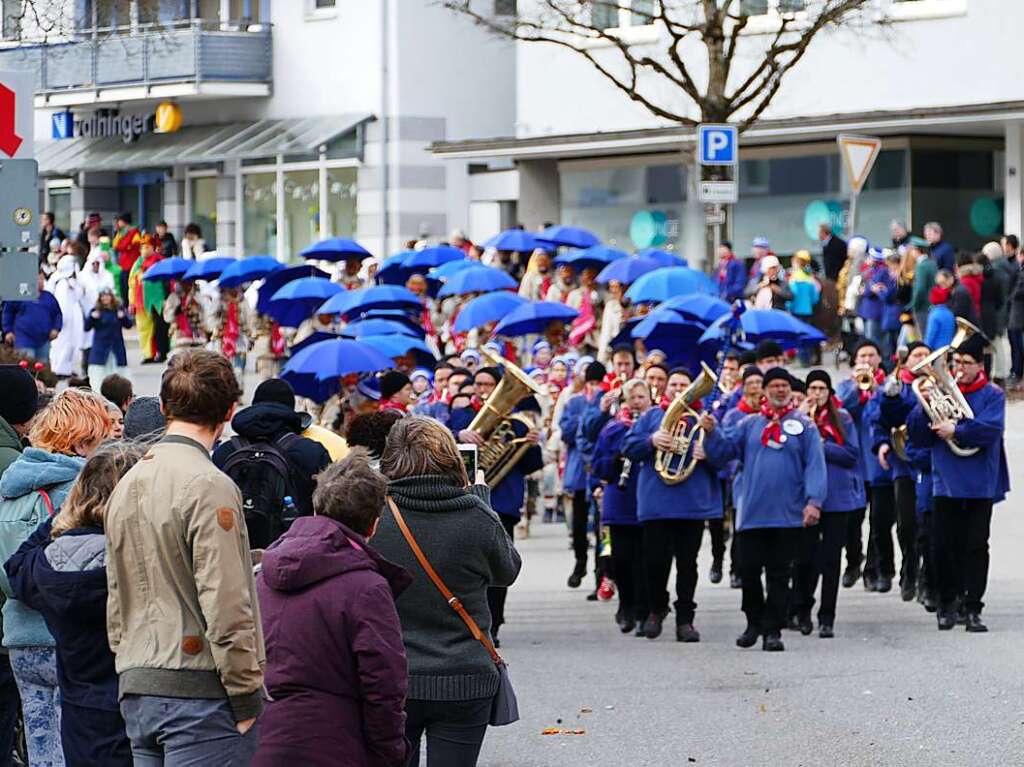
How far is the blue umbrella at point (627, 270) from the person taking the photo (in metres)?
24.3

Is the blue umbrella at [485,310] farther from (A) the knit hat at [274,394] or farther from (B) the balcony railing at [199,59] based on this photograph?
(B) the balcony railing at [199,59]

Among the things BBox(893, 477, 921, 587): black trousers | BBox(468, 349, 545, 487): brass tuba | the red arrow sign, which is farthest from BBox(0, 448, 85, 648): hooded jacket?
BBox(893, 477, 921, 587): black trousers

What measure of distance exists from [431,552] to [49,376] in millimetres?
7193

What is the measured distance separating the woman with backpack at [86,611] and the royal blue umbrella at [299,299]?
17084 mm

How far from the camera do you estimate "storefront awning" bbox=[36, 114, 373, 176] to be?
39.6m

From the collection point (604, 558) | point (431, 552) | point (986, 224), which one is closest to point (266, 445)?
point (431, 552)

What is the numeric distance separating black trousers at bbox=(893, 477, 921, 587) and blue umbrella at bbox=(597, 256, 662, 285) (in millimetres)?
9259

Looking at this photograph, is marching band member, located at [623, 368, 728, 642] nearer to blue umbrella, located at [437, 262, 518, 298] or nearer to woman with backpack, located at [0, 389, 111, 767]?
woman with backpack, located at [0, 389, 111, 767]

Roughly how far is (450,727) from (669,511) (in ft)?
20.6

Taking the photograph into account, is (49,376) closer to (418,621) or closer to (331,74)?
(418,621)

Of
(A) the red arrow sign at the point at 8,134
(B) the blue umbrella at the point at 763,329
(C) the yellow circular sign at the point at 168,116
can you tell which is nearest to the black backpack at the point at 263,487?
(A) the red arrow sign at the point at 8,134

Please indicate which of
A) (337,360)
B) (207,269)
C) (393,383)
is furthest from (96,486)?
(207,269)

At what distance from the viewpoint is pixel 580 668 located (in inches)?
490

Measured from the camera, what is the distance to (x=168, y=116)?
4228 cm
